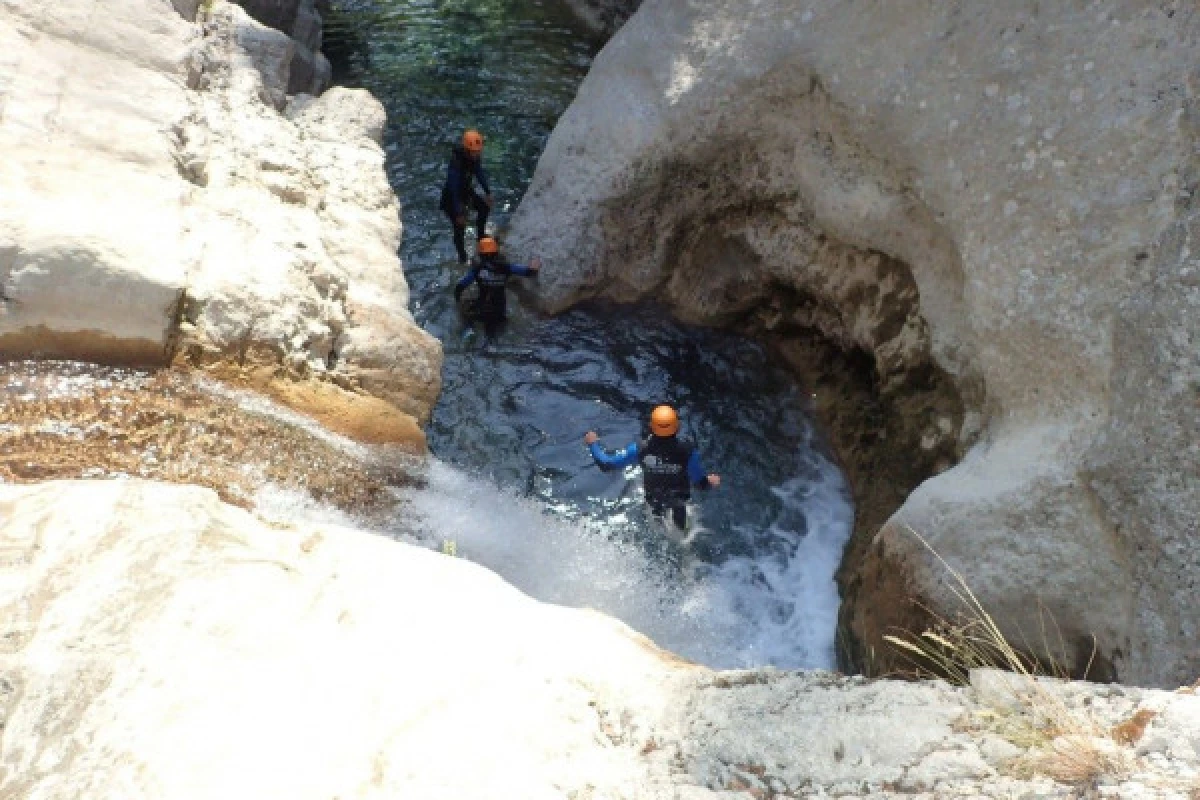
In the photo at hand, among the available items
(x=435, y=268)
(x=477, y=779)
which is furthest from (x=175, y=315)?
(x=435, y=268)

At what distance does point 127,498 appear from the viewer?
3.11 metres

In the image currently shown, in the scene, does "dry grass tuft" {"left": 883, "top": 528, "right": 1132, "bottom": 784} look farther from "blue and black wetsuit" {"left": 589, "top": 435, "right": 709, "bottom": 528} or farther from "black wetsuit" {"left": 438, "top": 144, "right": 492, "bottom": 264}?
"black wetsuit" {"left": 438, "top": 144, "right": 492, "bottom": 264}

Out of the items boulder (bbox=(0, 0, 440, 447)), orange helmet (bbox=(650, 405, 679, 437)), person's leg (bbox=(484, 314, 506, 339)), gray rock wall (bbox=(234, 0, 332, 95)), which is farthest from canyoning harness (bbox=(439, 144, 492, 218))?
orange helmet (bbox=(650, 405, 679, 437))

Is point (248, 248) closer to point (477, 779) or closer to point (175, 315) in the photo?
point (175, 315)

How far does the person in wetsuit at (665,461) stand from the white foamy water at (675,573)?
1.60 ft

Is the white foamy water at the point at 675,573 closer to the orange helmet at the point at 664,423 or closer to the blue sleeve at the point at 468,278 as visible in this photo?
the orange helmet at the point at 664,423

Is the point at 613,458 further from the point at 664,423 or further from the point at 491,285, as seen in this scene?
the point at 491,285

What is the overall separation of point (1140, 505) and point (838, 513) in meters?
2.64

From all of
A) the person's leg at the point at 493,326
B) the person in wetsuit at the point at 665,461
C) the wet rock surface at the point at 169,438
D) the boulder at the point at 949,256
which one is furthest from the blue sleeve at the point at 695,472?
the person's leg at the point at 493,326

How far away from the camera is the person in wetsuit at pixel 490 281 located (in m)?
7.48

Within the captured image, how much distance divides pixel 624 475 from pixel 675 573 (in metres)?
0.98

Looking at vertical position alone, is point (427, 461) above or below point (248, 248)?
below

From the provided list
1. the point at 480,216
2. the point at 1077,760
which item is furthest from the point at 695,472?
the point at 480,216

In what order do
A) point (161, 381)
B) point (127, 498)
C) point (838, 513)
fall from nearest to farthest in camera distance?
1. point (127, 498)
2. point (161, 381)
3. point (838, 513)
